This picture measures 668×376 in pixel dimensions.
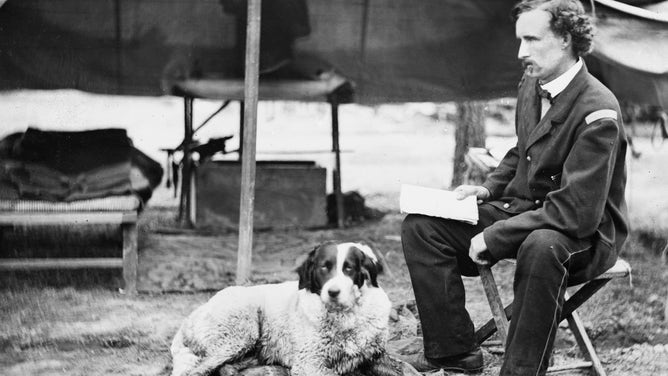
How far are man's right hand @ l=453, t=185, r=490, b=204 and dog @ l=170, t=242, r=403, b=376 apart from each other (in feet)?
1.73

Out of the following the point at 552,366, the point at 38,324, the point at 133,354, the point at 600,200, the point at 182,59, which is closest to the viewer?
the point at 600,200

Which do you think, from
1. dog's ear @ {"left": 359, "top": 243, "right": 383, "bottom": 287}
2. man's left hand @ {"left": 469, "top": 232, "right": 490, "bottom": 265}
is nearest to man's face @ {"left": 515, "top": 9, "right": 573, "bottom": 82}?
man's left hand @ {"left": 469, "top": 232, "right": 490, "bottom": 265}

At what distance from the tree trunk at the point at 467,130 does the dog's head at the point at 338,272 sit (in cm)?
501

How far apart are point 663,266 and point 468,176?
164 centimetres

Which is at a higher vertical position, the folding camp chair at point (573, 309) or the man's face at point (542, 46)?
the man's face at point (542, 46)

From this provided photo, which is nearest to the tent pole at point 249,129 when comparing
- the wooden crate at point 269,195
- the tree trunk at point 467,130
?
the wooden crate at point 269,195

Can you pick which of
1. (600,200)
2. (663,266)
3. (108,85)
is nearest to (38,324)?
(108,85)

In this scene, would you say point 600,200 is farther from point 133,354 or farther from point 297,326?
point 133,354

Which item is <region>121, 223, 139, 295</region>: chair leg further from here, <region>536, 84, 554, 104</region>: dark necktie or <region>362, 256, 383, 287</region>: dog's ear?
<region>536, 84, 554, 104</region>: dark necktie

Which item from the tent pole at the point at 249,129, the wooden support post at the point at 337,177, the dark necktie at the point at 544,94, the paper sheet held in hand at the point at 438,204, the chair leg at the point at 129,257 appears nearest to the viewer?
the dark necktie at the point at 544,94

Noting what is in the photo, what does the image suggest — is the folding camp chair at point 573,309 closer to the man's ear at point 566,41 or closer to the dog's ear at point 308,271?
the dog's ear at point 308,271

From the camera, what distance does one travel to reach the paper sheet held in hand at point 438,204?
3.92m

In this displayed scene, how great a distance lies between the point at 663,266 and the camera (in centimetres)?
646

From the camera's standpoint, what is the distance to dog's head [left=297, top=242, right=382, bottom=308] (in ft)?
11.8
